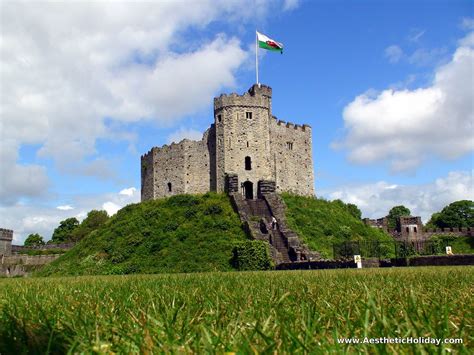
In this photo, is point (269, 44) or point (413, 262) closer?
point (413, 262)

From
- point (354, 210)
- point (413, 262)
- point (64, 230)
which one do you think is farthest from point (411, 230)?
point (64, 230)

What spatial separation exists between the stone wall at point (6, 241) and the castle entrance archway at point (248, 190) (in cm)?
3241

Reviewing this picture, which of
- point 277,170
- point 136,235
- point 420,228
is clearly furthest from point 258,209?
point 420,228

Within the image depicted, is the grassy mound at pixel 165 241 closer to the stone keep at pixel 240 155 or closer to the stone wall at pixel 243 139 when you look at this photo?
the stone keep at pixel 240 155

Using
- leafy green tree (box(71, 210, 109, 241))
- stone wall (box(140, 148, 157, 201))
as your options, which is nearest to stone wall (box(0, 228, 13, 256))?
leafy green tree (box(71, 210, 109, 241))

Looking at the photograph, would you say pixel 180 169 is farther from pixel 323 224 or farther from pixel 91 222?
pixel 91 222

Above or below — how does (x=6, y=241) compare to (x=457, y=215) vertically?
below

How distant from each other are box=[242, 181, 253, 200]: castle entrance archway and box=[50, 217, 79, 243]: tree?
51784mm

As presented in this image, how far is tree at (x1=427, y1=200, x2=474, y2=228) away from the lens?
78938mm

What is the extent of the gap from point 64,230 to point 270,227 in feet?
198

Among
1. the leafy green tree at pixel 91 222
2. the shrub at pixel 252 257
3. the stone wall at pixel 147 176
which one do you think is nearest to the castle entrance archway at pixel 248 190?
the stone wall at pixel 147 176

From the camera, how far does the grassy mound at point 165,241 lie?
1075 inches

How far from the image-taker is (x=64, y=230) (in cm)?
8381

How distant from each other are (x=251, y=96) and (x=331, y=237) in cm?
1391
